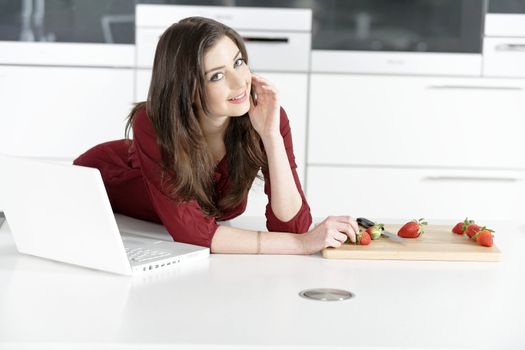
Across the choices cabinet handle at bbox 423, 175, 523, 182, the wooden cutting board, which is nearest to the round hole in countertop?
the wooden cutting board

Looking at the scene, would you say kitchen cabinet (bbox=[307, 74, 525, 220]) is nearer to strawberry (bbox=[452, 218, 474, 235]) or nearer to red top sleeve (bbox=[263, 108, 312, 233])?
red top sleeve (bbox=[263, 108, 312, 233])

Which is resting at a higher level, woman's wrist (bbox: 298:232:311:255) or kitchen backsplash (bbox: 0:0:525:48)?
kitchen backsplash (bbox: 0:0:525:48)

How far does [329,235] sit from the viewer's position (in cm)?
212

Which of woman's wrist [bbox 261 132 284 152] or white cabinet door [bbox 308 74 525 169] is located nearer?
woman's wrist [bbox 261 132 284 152]

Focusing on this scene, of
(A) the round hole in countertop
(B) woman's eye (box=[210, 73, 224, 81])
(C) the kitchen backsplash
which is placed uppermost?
(C) the kitchen backsplash

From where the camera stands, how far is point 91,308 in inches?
65.0

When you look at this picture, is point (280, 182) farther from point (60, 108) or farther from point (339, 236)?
point (60, 108)

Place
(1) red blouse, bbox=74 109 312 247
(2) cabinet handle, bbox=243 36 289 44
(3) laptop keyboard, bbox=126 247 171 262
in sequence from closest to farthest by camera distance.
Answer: (3) laptop keyboard, bbox=126 247 171 262
(1) red blouse, bbox=74 109 312 247
(2) cabinet handle, bbox=243 36 289 44

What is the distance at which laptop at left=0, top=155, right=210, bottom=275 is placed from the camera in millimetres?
1865

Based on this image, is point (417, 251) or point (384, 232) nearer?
point (417, 251)

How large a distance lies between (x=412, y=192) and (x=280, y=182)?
6.87 feet

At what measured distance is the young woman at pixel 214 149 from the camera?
86.0 inches

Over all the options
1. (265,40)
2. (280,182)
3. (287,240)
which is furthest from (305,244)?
(265,40)

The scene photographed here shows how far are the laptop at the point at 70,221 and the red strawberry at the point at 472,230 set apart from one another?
0.63m
